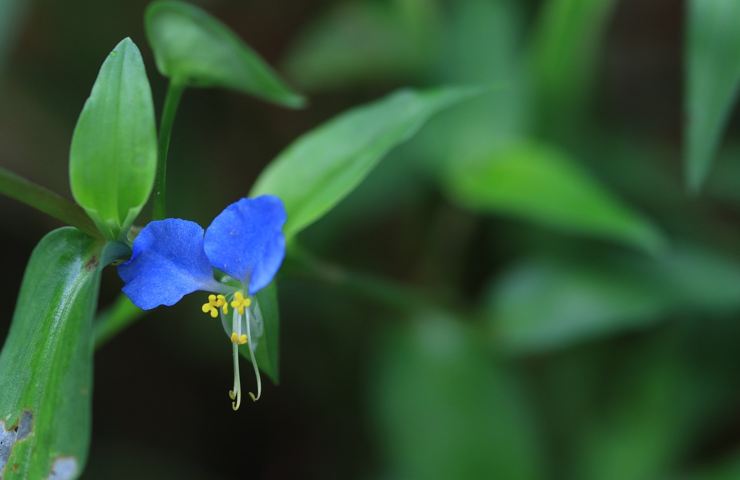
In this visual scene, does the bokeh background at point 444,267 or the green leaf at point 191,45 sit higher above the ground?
the green leaf at point 191,45

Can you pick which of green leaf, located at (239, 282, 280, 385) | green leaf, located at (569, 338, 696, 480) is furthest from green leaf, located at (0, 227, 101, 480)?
green leaf, located at (569, 338, 696, 480)

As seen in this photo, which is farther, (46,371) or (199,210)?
(199,210)

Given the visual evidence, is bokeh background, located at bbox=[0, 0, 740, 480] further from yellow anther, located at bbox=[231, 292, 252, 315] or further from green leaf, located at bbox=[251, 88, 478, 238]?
yellow anther, located at bbox=[231, 292, 252, 315]

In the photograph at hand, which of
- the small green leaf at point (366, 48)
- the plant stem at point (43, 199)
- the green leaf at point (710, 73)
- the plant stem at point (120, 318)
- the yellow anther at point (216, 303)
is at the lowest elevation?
the plant stem at point (120, 318)

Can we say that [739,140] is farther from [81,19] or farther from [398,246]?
[81,19]

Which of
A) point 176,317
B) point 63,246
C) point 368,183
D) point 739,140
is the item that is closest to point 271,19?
point 368,183

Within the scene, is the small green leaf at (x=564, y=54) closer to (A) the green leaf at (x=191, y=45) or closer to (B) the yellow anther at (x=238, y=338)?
(A) the green leaf at (x=191, y=45)

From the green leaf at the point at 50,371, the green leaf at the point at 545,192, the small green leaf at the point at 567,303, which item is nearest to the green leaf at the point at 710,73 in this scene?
the green leaf at the point at 545,192
